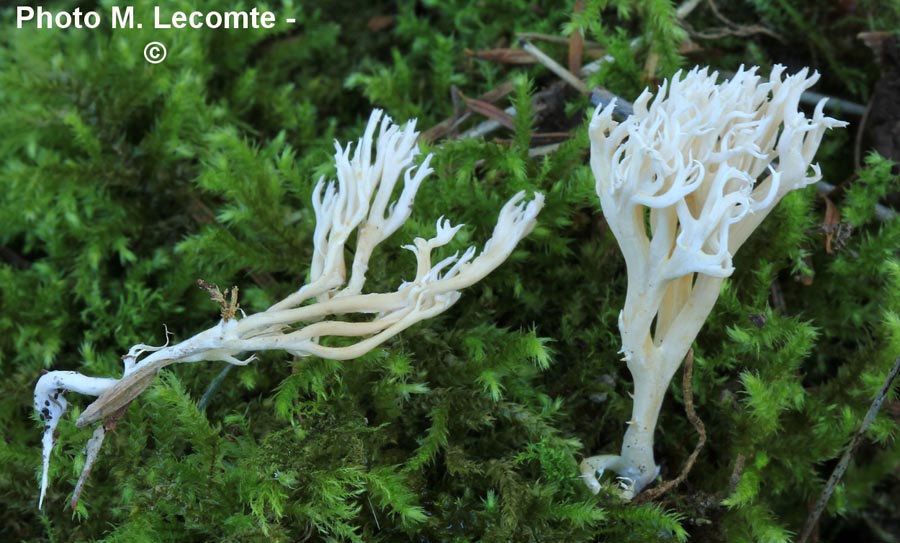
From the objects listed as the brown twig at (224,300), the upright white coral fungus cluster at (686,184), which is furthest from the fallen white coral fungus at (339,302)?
the upright white coral fungus cluster at (686,184)

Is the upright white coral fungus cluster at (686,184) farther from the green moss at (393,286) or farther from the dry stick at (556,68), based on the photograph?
the dry stick at (556,68)

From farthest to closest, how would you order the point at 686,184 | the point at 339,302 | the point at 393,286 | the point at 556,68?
the point at 556,68
the point at 393,286
the point at 339,302
the point at 686,184

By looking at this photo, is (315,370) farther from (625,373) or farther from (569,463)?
(625,373)

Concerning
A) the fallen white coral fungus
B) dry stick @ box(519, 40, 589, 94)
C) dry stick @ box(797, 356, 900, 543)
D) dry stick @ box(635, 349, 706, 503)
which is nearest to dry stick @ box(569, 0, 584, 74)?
dry stick @ box(519, 40, 589, 94)

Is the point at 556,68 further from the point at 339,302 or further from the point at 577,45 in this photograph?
the point at 339,302

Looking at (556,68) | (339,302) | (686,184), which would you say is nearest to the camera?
(686,184)

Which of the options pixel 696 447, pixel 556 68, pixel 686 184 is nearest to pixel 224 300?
pixel 686 184

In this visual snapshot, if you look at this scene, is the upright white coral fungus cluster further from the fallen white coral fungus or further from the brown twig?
the brown twig
